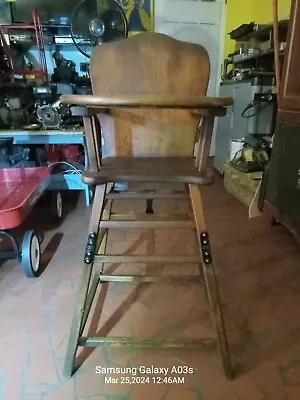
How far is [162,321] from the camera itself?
4.18ft

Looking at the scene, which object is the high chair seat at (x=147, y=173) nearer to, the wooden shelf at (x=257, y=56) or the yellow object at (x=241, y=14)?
the wooden shelf at (x=257, y=56)

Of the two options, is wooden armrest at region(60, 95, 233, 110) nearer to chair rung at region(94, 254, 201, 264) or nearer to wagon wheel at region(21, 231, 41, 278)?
chair rung at region(94, 254, 201, 264)

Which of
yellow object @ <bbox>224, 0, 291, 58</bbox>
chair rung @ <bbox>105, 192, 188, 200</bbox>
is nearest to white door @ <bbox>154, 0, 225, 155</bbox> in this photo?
yellow object @ <bbox>224, 0, 291, 58</bbox>

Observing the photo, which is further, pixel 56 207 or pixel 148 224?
pixel 56 207

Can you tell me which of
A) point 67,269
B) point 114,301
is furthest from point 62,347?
point 67,269

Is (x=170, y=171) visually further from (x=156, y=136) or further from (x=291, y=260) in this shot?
(x=291, y=260)

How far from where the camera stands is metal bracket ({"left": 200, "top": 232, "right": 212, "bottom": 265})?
40.5 inches

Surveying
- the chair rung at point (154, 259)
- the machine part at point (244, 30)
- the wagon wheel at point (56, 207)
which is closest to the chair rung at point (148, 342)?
the chair rung at point (154, 259)

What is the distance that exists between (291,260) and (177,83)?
104 centimetres

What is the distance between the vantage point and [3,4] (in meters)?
2.92

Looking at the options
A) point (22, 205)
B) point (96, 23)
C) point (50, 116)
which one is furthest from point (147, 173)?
point (96, 23)

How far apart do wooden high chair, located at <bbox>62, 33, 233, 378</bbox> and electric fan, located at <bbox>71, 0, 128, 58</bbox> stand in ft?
4.41

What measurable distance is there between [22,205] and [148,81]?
745 mm

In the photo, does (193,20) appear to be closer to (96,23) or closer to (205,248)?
(96,23)
